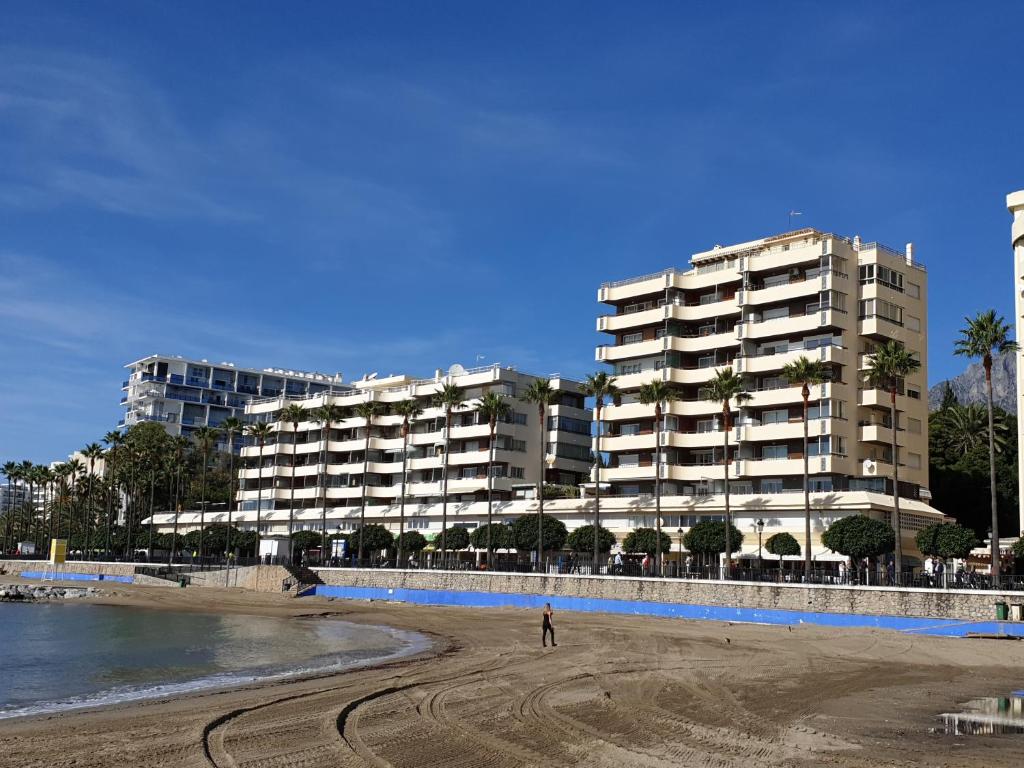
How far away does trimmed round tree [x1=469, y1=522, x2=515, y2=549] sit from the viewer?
8144 centimetres

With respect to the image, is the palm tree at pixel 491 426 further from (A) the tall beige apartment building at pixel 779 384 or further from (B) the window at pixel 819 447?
(B) the window at pixel 819 447

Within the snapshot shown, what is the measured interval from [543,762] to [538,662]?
1834 cm

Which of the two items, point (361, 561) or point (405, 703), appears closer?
point (405, 703)

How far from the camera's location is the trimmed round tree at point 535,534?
79.0 m

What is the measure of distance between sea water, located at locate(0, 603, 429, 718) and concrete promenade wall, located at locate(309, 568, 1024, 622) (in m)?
14.4

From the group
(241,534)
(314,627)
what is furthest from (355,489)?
(314,627)

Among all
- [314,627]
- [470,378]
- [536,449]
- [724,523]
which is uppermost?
[470,378]

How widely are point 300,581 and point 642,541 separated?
3216 centimetres

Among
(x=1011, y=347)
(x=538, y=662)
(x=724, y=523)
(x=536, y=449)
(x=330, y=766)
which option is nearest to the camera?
(x=330, y=766)

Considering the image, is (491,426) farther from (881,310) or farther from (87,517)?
(87,517)

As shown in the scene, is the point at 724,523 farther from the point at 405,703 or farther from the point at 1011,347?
the point at 405,703

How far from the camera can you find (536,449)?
105500 millimetres

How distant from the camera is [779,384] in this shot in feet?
262

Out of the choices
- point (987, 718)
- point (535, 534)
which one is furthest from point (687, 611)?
point (987, 718)
